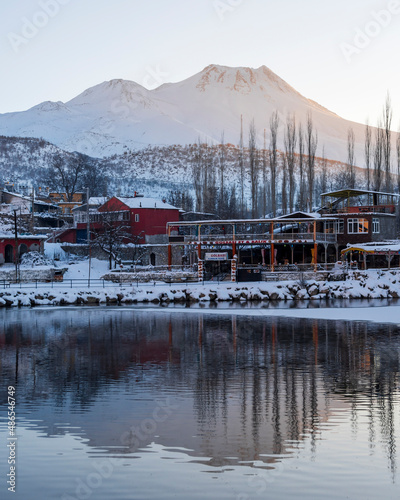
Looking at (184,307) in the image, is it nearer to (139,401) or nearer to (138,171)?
(139,401)

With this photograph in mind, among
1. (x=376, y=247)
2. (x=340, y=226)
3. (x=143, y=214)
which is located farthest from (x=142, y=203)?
(x=376, y=247)

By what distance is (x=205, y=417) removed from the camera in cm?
1480

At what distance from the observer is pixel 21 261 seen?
213 feet

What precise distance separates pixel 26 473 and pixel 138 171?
18352 centimetres

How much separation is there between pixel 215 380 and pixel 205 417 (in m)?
4.34

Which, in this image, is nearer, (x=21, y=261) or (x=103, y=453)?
(x=103, y=453)

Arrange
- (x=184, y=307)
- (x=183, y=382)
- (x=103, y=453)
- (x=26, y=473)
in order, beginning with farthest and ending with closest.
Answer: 1. (x=184, y=307)
2. (x=183, y=382)
3. (x=103, y=453)
4. (x=26, y=473)

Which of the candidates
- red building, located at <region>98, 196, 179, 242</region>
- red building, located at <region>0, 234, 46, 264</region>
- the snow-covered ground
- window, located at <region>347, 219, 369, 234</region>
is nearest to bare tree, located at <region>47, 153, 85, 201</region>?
red building, located at <region>98, 196, 179, 242</region>

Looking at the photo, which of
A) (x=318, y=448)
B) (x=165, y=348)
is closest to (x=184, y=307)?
(x=165, y=348)

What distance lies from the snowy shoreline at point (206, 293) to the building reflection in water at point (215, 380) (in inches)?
555

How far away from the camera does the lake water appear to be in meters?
10.9

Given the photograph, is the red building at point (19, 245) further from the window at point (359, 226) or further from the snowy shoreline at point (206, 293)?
the window at point (359, 226)

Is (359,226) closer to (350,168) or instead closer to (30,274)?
(350,168)

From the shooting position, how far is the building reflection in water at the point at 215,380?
13594 millimetres
